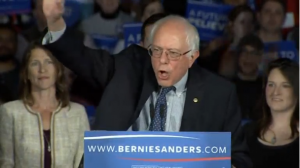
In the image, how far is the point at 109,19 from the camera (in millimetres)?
4938

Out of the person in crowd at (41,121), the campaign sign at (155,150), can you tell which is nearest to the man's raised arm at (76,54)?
the campaign sign at (155,150)

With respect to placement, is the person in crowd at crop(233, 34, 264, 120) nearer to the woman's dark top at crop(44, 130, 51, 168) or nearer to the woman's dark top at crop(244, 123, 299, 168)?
the woman's dark top at crop(244, 123, 299, 168)

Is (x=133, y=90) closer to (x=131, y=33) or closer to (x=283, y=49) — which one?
(x=131, y=33)

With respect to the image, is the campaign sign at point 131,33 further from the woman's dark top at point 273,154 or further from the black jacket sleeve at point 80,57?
the black jacket sleeve at point 80,57

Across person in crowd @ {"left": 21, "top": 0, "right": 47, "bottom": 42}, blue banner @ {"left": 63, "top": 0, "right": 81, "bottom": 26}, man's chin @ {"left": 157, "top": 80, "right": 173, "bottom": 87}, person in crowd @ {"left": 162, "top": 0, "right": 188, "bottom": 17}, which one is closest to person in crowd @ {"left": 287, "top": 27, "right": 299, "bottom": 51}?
person in crowd @ {"left": 162, "top": 0, "right": 188, "bottom": 17}

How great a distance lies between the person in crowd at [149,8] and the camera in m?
4.89

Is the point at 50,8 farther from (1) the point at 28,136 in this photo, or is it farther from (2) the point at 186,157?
(1) the point at 28,136

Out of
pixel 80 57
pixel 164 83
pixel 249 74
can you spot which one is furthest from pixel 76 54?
pixel 249 74

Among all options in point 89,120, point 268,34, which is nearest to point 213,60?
point 268,34

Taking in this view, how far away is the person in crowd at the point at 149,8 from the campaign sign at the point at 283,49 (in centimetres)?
79

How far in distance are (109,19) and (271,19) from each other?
1.11m

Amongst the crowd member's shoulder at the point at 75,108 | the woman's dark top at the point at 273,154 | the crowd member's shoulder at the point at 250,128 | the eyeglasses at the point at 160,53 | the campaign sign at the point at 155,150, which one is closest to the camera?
the campaign sign at the point at 155,150

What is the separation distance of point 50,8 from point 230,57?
7.13ft

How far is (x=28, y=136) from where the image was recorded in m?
4.32
